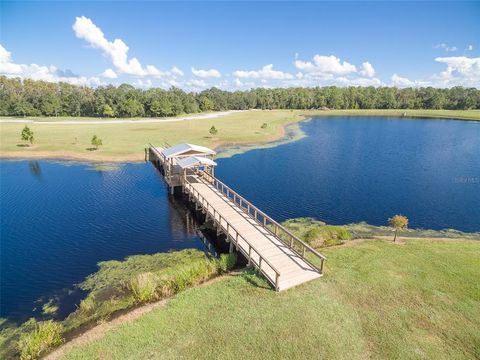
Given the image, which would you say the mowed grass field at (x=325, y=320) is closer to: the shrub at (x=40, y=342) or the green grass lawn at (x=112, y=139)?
the shrub at (x=40, y=342)

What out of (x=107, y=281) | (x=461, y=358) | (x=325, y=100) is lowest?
(x=107, y=281)

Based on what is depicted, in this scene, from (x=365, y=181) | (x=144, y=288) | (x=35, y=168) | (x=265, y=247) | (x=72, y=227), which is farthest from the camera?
(x=35, y=168)

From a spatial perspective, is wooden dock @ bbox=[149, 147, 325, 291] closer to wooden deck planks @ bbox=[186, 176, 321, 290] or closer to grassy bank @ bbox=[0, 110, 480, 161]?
A: wooden deck planks @ bbox=[186, 176, 321, 290]

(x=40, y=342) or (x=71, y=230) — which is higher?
(x=40, y=342)

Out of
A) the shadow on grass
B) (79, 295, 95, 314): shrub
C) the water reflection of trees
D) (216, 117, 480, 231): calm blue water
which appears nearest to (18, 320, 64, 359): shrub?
(79, 295, 95, 314): shrub

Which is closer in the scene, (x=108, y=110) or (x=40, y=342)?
A: (x=40, y=342)

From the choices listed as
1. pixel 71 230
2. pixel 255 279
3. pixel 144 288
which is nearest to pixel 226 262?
pixel 255 279

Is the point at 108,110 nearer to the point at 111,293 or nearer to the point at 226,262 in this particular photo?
the point at 111,293

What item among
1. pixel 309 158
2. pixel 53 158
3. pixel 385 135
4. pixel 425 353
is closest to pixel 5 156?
pixel 53 158

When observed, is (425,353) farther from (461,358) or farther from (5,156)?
(5,156)
